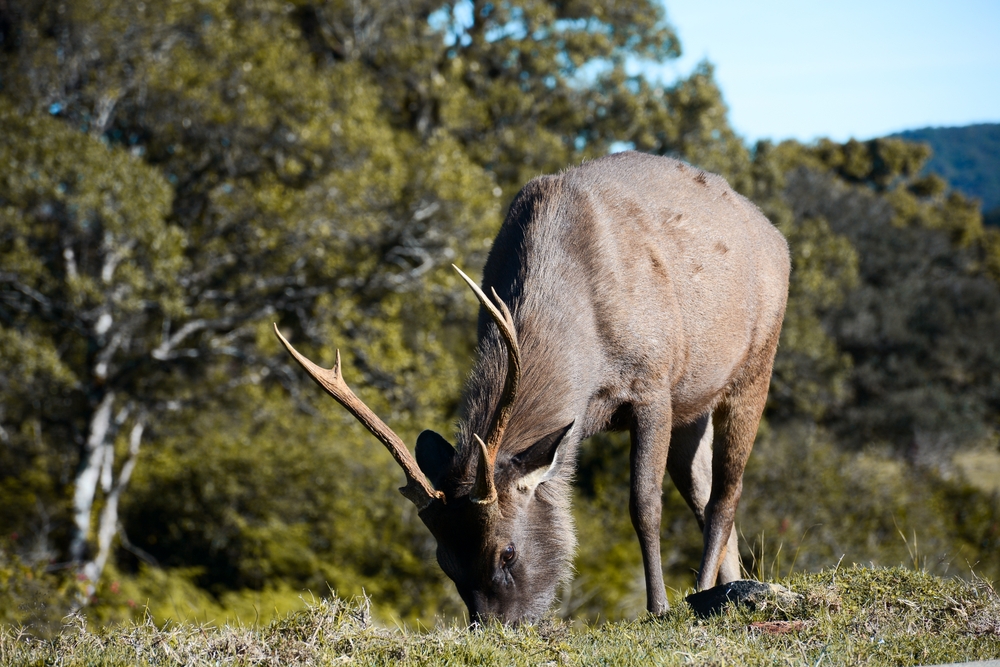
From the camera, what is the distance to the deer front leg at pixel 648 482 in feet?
16.1

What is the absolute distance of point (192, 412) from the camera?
1858 centimetres

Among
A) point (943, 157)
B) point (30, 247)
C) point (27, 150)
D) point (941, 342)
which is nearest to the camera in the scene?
point (27, 150)

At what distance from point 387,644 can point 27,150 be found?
40.5 ft

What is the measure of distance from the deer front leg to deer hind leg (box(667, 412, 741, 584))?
1030 mm

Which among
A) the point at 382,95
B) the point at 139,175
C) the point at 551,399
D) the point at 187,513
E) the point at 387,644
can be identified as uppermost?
the point at 382,95

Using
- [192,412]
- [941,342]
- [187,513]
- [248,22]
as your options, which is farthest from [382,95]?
[941,342]

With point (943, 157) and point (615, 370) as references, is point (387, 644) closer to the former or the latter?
point (615, 370)

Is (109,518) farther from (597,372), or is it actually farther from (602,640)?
(602,640)

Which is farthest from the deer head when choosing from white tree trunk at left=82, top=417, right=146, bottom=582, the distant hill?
the distant hill

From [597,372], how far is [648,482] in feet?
2.11

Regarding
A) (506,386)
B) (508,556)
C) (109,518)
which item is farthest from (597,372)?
(109,518)

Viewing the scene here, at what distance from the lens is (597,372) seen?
4.89m

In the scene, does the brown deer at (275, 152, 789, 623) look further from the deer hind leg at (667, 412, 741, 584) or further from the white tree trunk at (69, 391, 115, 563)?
the white tree trunk at (69, 391, 115, 563)

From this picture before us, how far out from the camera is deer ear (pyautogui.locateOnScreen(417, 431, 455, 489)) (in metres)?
4.72
